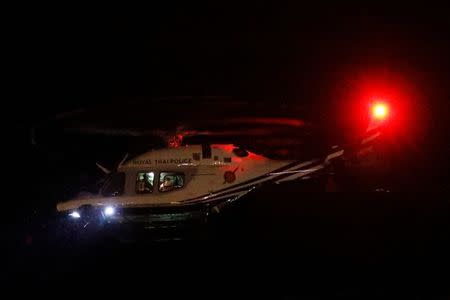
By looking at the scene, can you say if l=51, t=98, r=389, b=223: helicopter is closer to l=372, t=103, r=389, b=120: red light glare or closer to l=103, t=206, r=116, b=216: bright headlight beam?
l=103, t=206, r=116, b=216: bright headlight beam

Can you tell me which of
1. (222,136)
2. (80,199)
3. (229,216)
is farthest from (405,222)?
(80,199)

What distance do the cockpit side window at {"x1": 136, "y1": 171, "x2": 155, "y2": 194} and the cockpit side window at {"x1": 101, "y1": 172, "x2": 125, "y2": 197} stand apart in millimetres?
330

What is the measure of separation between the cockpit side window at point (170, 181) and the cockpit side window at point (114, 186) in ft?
2.76

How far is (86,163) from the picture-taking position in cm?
1519

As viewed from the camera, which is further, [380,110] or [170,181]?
[170,181]

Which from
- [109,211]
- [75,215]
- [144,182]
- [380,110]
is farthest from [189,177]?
[380,110]

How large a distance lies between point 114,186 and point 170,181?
1.23 m

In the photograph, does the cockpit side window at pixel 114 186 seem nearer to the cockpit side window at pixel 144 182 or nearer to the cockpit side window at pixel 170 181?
the cockpit side window at pixel 144 182

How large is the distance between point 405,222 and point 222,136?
13.8 ft

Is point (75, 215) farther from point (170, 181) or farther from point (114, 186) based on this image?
point (170, 181)

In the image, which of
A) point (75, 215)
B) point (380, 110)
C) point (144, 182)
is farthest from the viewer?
point (144, 182)

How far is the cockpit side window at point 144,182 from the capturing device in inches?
402

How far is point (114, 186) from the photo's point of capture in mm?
10281

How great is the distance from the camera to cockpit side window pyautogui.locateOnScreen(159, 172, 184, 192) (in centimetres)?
1024
